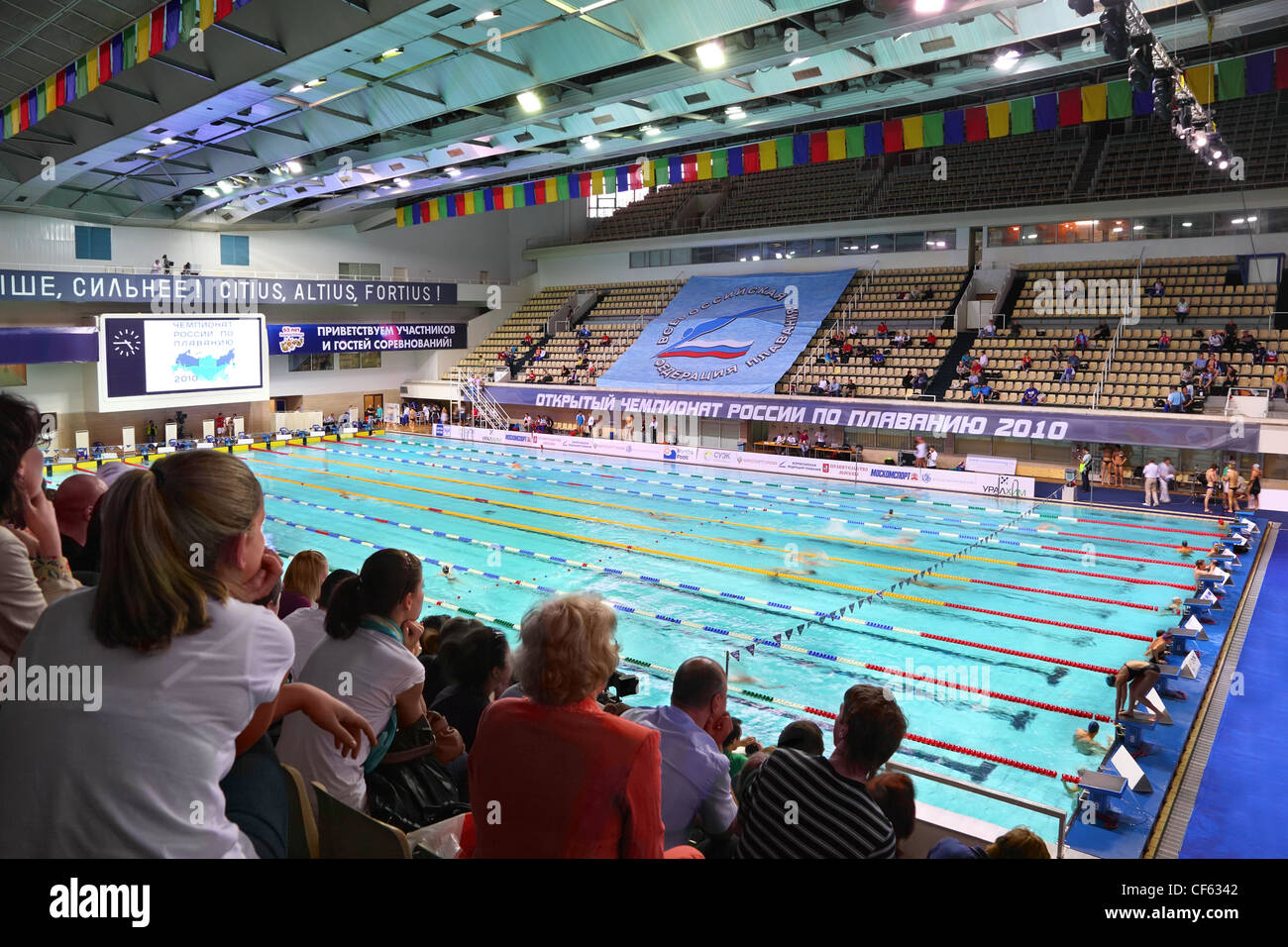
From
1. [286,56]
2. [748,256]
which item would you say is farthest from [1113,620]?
[748,256]

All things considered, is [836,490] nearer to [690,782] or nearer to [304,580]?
[304,580]

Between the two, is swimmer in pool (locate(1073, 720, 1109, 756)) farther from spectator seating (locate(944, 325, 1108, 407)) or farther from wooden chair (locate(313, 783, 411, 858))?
spectator seating (locate(944, 325, 1108, 407))

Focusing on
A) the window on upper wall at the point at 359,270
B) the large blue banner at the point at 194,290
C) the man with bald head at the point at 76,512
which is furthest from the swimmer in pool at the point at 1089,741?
the window on upper wall at the point at 359,270

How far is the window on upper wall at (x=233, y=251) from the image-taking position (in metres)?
30.3

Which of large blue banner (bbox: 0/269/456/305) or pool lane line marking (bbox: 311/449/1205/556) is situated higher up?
large blue banner (bbox: 0/269/456/305)

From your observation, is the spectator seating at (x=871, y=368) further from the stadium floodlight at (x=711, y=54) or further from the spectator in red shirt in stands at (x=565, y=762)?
the spectator in red shirt in stands at (x=565, y=762)

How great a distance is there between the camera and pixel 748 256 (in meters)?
30.8

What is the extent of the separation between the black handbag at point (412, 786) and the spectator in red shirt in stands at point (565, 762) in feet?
3.66

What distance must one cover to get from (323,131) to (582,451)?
1213 centimetres

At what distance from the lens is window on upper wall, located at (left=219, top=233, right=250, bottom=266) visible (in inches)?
1192

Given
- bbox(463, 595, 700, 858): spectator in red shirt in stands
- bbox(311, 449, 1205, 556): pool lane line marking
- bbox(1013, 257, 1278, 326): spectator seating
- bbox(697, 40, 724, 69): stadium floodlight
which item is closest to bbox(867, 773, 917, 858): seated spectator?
bbox(463, 595, 700, 858): spectator in red shirt in stands

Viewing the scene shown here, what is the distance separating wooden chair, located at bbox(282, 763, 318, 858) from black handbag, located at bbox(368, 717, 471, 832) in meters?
0.78

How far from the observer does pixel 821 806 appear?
2473 mm

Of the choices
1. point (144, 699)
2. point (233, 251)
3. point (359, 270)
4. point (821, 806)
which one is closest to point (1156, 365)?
point (821, 806)
